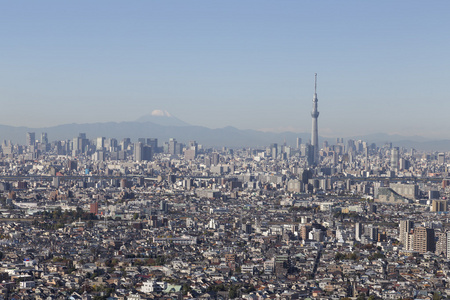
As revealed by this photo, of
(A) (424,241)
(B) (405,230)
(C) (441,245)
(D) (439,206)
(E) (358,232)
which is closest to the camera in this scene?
(C) (441,245)

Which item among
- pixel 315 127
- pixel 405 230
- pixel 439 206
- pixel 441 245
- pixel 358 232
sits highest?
pixel 315 127

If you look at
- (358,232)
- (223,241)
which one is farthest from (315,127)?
(223,241)

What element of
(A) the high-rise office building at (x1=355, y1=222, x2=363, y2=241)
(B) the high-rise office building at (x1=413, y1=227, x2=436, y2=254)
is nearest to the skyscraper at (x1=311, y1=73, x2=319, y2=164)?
(A) the high-rise office building at (x1=355, y1=222, x2=363, y2=241)

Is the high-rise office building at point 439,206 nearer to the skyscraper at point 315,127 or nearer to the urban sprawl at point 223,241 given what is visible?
the urban sprawl at point 223,241

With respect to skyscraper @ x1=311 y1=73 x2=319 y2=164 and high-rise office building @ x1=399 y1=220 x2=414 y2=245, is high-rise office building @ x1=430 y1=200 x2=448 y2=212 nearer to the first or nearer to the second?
high-rise office building @ x1=399 y1=220 x2=414 y2=245

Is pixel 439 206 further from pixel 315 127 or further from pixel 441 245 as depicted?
pixel 315 127

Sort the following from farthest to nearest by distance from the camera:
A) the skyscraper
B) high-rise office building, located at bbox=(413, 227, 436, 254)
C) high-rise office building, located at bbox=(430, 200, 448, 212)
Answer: the skyscraper
high-rise office building, located at bbox=(430, 200, 448, 212)
high-rise office building, located at bbox=(413, 227, 436, 254)

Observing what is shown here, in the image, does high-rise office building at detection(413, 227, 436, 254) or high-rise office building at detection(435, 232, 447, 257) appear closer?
high-rise office building at detection(435, 232, 447, 257)

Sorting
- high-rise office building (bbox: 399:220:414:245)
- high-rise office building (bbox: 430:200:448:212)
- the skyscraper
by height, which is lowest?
high-rise office building (bbox: 430:200:448:212)

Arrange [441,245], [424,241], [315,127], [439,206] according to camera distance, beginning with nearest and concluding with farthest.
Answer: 1. [441,245]
2. [424,241]
3. [439,206]
4. [315,127]

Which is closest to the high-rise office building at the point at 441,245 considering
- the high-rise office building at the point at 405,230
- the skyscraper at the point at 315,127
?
the high-rise office building at the point at 405,230

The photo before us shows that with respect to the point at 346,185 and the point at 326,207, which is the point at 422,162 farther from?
the point at 326,207

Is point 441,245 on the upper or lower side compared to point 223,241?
upper
